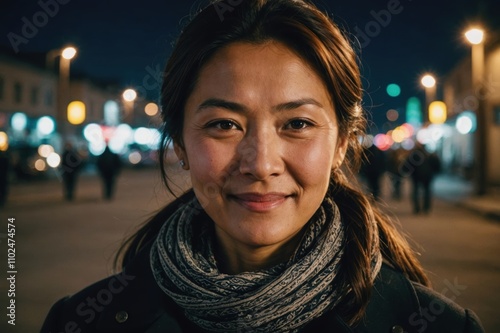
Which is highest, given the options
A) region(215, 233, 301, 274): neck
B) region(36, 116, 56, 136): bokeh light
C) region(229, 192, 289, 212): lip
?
region(36, 116, 56, 136): bokeh light

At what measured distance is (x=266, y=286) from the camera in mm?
1865

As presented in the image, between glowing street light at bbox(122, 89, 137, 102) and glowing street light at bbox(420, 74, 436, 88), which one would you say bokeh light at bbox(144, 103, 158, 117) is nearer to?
glowing street light at bbox(122, 89, 137, 102)

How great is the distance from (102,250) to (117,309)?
7061mm

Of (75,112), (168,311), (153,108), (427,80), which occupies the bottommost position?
(168,311)

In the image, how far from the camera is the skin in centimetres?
178

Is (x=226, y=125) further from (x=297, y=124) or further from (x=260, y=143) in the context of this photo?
(x=297, y=124)

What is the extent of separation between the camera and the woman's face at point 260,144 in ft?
5.84

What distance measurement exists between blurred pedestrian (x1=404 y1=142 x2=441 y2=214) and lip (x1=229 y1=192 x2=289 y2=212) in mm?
13655

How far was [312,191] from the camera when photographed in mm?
1835

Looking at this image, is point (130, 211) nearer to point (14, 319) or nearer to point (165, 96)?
point (14, 319)

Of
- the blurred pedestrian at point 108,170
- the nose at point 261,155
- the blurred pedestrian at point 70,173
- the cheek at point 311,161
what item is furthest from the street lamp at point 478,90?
the nose at point 261,155

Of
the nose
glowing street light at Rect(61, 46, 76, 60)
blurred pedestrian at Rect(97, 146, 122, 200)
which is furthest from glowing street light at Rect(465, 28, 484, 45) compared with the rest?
the nose

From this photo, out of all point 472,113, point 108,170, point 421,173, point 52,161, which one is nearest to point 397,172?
point 421,173

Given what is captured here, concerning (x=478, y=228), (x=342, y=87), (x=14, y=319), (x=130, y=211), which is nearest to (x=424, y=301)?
(x=342, y=87)
